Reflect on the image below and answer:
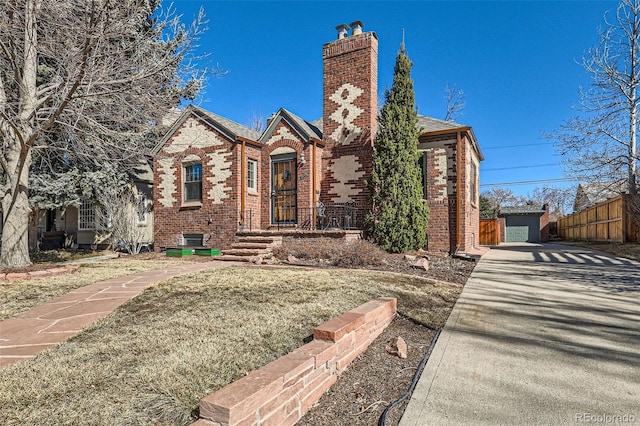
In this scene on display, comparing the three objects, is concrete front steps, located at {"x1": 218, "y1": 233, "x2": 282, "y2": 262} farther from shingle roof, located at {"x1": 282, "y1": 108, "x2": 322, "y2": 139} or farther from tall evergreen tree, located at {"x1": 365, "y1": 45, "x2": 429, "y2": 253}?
shingle roof, located at {"x1": 282, "y1": 108, "x2": 322, "y2": 139}

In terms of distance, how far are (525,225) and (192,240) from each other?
85.9 feet

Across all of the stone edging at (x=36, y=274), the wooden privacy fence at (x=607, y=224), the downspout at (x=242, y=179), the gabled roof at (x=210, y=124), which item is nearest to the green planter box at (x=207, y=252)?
the downspout at (x=242, y=179)

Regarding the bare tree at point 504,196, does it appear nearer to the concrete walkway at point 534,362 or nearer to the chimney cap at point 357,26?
the chimney cap at point 357,26

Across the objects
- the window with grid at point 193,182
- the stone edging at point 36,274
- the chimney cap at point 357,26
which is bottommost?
the stone edging at point 36,274

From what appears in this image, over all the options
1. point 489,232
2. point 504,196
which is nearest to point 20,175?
point 489,232

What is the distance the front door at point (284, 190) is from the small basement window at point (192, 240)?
8.53ft

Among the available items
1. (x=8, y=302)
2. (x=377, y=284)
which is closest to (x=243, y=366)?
(x=377, y=284)

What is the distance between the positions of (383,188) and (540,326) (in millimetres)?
6509

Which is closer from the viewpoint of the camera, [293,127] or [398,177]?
[398,177]

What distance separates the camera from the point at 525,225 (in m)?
27.8

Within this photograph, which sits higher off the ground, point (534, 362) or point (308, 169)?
point (308, 169)

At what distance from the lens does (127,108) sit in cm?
714

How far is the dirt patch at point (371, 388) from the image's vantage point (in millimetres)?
2234

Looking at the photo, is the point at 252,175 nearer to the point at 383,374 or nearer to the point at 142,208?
the point at 142,208
